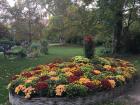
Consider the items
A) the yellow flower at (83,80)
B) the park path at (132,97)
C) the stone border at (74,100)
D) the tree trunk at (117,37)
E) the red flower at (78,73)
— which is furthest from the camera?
the tree trunk at (117,37)

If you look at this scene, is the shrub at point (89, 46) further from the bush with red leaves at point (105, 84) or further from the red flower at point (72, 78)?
the bush with red leaves at point (105, 84)

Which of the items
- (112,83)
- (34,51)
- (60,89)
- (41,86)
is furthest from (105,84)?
(34,51)

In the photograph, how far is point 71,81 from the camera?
10789 mm

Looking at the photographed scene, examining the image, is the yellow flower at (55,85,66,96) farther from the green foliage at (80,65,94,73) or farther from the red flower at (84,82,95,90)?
the green foliage at (80,65,94,73)

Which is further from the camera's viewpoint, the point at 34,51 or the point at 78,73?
the point at 34,51

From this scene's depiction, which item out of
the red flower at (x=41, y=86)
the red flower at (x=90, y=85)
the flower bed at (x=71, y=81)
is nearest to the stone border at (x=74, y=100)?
the flower bed at (x=71, y=81)

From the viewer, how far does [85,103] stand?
33.3ft

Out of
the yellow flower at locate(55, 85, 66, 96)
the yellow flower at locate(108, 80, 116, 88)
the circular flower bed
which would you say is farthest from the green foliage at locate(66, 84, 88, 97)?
the yellow flower at locate(108, 80, 116, 88)

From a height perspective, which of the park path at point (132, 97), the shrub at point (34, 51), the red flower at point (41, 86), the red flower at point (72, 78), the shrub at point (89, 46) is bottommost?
the shrub at point (34, 51)

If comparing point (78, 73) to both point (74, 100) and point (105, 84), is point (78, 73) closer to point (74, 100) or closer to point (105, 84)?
point (105, 84)

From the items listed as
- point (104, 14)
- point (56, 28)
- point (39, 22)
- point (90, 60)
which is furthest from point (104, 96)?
point (56, 28)

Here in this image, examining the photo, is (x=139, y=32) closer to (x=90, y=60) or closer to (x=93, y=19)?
(x=93, y=19)

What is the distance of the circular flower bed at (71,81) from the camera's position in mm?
10095

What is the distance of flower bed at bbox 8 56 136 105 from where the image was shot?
10.1 m
